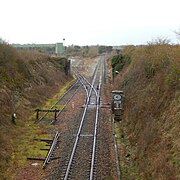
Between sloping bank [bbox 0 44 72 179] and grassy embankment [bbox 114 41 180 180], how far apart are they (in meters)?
5.57

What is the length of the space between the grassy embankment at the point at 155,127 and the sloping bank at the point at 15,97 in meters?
5.57

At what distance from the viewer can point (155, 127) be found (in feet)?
51.9

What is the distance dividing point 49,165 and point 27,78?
2018 cm

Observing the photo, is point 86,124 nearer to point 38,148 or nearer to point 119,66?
point 38,148

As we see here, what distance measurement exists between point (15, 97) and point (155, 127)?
14.3 metres

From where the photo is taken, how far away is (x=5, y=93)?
24.4 meters

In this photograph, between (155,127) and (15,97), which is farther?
(15,97)

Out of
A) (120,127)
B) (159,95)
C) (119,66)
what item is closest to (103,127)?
(120,127)

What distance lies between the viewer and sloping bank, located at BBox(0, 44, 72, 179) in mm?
16234

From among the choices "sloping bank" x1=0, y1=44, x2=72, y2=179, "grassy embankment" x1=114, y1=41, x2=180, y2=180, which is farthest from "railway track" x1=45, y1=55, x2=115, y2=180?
"sloping bank" x1=0, y1=44, x2=72, y2=179

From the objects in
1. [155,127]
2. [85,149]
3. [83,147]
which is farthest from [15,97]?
[155,127]

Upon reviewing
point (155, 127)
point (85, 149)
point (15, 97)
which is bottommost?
point (85, 149)

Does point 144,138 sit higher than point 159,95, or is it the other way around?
point 159,95

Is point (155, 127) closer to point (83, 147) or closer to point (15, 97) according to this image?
point (83, 147)
